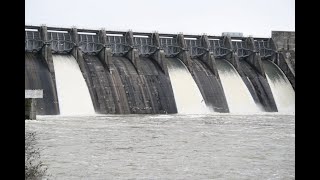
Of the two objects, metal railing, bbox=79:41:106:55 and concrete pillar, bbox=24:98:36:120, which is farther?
metal railing, bbox=79:41:106:55

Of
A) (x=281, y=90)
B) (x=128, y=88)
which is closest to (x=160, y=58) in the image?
(x=128, y=88)

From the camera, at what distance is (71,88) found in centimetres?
3466

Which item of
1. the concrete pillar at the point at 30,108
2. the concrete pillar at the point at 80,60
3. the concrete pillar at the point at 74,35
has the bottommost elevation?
the concrete pillar at the point at 30,108

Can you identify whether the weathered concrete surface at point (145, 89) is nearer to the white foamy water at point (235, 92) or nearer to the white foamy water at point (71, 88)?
the white foamy water at point (71, 88)

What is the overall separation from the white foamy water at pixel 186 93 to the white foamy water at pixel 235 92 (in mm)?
2843

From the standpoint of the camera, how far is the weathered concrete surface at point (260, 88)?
4316 centimetres

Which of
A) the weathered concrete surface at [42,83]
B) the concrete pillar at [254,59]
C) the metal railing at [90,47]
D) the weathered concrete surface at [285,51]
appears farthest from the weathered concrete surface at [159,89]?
the weathered concrete surface at [285,51]

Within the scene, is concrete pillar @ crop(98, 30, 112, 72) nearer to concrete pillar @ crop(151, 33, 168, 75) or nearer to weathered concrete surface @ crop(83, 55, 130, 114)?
weathered concrete surface @ crop(83, 55, 130, 114)

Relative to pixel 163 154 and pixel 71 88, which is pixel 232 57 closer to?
pixel 71 88

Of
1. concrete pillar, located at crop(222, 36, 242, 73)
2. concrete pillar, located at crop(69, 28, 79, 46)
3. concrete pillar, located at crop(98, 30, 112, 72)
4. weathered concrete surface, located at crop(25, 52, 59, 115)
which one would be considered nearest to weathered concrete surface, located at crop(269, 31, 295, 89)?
concrete pillar, located at crop(222, 36, 242, 73)

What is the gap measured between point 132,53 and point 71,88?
6309 millimetres

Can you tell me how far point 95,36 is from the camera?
39.0 metres

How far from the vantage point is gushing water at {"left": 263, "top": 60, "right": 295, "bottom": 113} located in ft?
146
